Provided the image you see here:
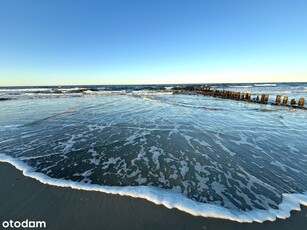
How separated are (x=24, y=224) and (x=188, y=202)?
319 centimetres

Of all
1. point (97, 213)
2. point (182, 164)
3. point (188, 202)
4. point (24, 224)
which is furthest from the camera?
point (182, 164)

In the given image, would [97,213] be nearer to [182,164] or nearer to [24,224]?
[24,224]

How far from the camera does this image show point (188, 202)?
396 cm

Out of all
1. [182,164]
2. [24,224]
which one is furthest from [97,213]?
[182,164]

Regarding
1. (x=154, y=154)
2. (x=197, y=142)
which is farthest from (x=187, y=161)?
(x=197, y=142)

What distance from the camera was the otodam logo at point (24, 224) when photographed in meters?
3.27

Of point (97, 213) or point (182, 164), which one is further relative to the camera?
point (182, 164)

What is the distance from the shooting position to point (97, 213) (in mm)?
3564

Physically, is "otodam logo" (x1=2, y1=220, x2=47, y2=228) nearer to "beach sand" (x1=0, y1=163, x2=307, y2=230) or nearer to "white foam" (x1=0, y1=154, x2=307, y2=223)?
"beach sand" (x1=0, y1=163, x2=307, y2=230)

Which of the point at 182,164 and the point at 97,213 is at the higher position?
the point at 97,213

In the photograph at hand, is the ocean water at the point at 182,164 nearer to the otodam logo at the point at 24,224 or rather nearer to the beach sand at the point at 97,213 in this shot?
the beach sand at the point at 97,213

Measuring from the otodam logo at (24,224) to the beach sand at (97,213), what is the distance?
8cm

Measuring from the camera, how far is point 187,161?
6.25 m

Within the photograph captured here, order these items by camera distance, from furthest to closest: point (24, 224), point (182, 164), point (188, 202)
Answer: point (182, 164) < point (188, 202) < point (24, 224)
